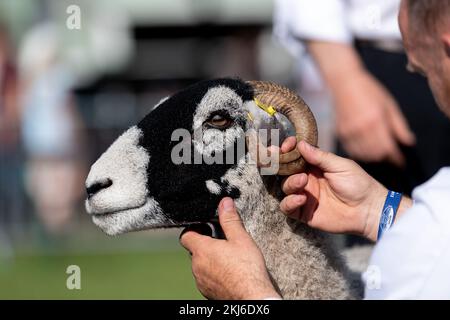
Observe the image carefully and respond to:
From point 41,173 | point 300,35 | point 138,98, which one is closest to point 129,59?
point 138,98

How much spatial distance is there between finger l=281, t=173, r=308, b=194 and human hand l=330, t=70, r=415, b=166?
3.21 ft

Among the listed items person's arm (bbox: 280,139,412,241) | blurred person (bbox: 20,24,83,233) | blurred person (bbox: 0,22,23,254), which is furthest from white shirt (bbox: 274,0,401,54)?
blurred person (bbox: 0,22,23,254)

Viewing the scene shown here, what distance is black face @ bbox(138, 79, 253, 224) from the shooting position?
271cm

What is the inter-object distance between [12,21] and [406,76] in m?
6.86

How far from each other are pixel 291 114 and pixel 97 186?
2.26ft

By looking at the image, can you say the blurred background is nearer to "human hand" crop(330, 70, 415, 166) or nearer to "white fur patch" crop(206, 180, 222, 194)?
"human hand" crop(330, 70, 415, 166)

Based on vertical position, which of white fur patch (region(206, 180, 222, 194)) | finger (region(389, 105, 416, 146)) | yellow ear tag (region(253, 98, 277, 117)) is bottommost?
white fur patch (region(206, 180, 222, 194))

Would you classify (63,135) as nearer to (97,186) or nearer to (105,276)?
(105,276)

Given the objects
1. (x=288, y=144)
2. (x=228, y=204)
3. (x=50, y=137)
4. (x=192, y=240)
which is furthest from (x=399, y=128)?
(x=50, y=137)

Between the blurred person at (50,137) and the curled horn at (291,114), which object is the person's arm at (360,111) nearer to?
the curled horn at (291,114)

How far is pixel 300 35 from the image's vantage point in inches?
156

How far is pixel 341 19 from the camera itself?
3.88m

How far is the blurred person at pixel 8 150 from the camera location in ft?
29.9
